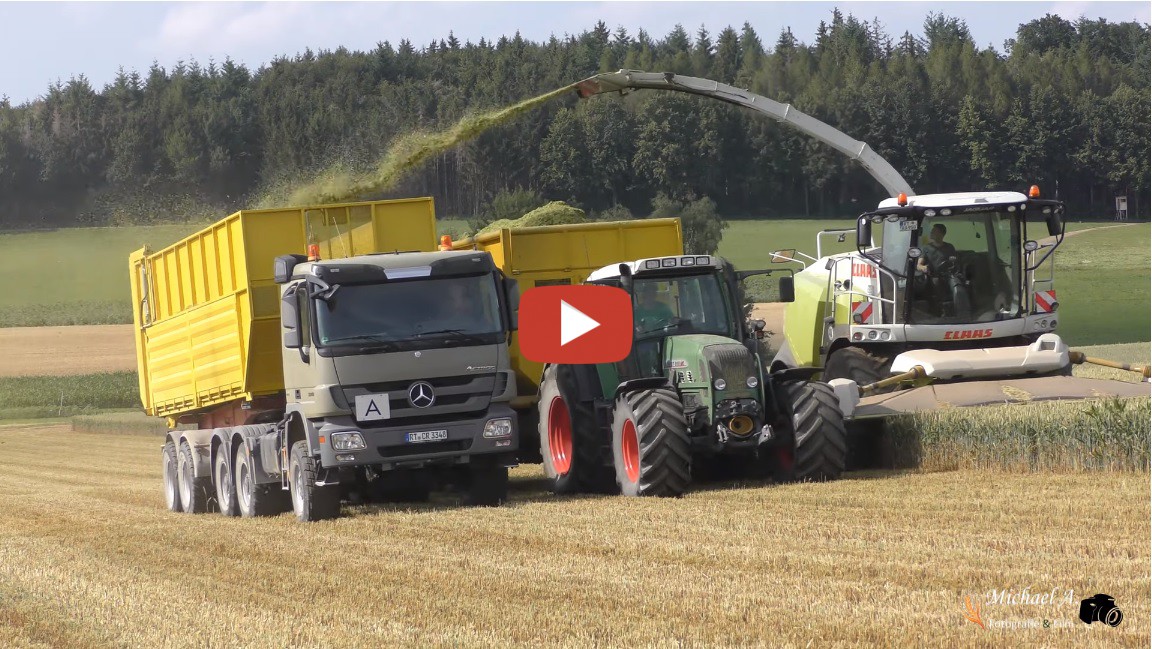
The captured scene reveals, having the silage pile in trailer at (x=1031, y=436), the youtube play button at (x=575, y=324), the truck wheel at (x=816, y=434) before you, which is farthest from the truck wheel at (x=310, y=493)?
the silage pile in trailer at (x=1031, y=436)

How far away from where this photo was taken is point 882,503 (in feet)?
37.2

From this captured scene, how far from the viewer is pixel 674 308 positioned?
540 inches

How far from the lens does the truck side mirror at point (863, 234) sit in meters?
15.4

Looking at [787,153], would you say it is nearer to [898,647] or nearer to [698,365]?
[698,365]

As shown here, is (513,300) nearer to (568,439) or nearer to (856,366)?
(568,439)

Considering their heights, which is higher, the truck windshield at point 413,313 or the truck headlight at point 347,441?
the truck windshield at point 413,313

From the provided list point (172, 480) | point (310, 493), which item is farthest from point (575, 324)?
point (172, 480)

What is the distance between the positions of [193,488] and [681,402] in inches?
244

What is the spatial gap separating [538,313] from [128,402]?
32.6 m

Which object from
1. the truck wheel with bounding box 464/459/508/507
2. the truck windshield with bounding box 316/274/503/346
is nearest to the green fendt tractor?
the truck wheel with bounding box 464/459/508/507

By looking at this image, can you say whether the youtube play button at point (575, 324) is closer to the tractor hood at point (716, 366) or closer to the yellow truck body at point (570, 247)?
the yellow truck body at point (570, 247)

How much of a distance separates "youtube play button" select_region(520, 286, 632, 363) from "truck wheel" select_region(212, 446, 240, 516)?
133 inches

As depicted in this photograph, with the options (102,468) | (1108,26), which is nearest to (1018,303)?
(102,468)

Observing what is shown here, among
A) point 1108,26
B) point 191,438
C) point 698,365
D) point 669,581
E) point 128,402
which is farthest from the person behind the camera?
point 1108,26
